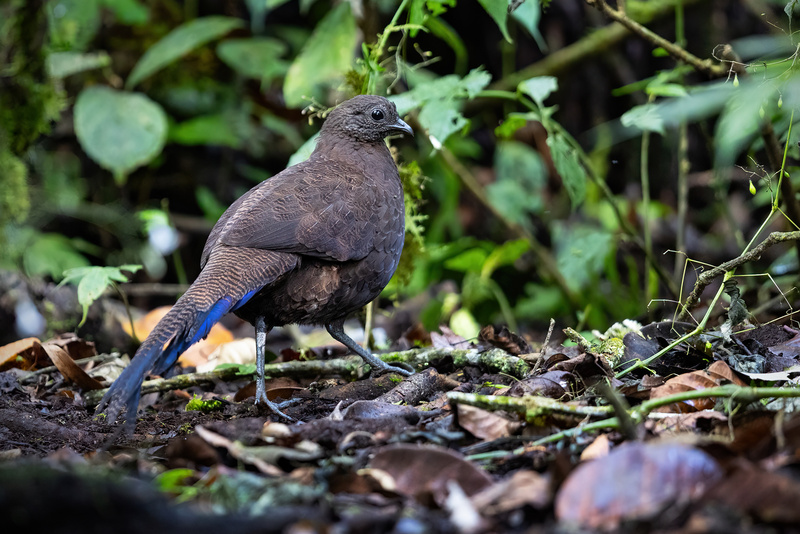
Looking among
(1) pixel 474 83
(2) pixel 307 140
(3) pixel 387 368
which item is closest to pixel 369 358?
(3) pixel 387 368

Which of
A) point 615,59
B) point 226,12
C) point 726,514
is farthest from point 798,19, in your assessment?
point 226,12

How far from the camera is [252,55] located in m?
7.01

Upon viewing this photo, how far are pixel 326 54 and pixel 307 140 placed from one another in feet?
5.57

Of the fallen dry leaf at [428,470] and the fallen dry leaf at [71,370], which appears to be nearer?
the fallen dry leaf at [428,470]

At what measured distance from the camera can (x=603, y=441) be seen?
206cm

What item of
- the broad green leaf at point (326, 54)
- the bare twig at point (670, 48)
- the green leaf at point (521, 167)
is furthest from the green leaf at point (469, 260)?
the bare twig at point (670, 48)

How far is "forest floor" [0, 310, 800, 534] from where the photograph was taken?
1.49 meters

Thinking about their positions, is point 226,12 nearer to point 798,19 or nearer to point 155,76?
point 155,76

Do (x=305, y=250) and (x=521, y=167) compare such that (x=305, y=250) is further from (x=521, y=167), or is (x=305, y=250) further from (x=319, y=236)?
(x=521, y=167)

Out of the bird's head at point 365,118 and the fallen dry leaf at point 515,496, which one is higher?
the bird's head at point 365,118

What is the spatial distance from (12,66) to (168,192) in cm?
338

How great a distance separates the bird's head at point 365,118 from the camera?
4.17 metres

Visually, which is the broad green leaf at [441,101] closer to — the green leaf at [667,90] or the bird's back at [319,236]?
the bird's back at [319,236]

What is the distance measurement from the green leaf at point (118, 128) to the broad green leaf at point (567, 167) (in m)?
3.34
